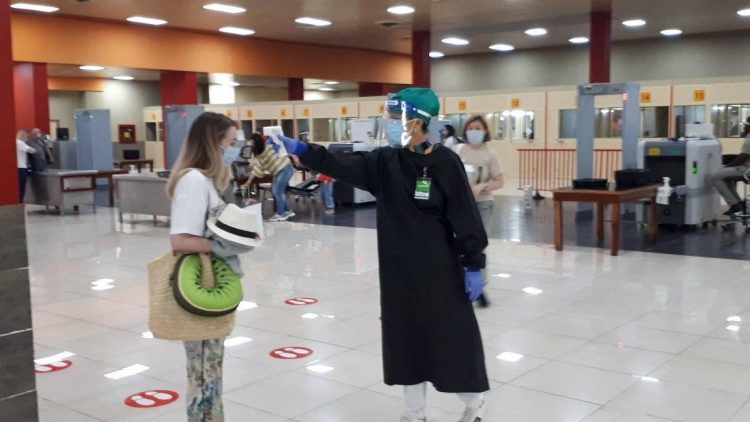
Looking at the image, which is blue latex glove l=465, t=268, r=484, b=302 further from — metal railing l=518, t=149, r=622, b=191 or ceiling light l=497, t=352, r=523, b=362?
metal railing l=518, t=149, r=622, b=191

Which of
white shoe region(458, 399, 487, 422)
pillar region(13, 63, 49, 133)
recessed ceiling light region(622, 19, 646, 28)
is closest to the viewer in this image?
white shoe region(458, 399, 487, 422)

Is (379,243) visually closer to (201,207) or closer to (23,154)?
(201,207)

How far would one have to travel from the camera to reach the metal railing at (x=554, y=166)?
17250 mm

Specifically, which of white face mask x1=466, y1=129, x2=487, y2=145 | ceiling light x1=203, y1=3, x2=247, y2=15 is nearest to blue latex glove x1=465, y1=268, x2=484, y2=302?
white face mask x1=466, y1=129, x2=487, y2=145

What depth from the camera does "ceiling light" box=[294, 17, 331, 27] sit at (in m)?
17.6

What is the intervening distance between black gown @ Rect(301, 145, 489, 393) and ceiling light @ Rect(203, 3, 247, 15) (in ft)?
42.9

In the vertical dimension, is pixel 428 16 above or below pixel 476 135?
above

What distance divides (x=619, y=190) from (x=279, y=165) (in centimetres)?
595

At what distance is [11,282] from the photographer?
3410 mm

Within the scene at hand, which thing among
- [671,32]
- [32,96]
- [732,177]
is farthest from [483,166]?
[671,32]

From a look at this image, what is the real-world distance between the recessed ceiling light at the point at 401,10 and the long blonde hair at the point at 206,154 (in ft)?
43.8

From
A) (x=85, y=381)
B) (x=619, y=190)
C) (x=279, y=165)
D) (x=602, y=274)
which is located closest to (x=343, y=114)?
(x=279, y=165)

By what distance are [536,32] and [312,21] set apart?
6778 mm

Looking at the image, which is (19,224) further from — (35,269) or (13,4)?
(13,4)
